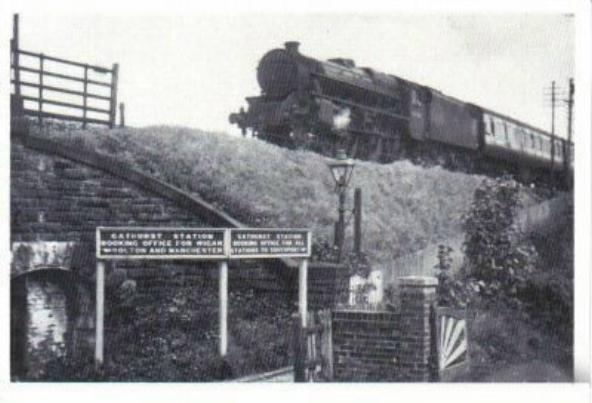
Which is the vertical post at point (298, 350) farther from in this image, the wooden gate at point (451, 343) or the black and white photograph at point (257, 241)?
the wooden gate at point (451, 343)

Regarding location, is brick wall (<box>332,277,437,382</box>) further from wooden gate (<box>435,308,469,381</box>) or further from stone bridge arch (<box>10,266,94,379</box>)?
stone bridge arch (<box>10,266,94,379</box>)

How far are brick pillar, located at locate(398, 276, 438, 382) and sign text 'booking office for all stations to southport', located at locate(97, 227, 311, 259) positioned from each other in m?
1.49

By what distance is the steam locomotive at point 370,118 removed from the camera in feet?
54.4

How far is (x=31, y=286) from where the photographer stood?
841 centimetres

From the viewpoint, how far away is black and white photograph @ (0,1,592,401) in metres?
7.95

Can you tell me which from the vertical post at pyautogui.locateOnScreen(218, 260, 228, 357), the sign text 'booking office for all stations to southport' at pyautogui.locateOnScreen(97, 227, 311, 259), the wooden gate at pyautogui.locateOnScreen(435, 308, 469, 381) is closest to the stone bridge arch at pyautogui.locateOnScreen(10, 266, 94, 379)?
the sign text 'booking office for all stations to southport' at pyautogui.locateOnScreen(97, 227, 311, 259)

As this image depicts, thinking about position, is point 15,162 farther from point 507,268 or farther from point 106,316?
point 507,268

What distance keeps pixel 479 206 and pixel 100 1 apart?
691cm

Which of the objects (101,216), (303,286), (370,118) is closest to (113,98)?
(101,216)

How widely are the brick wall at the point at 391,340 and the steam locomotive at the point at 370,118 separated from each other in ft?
24.4

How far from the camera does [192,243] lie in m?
8.04

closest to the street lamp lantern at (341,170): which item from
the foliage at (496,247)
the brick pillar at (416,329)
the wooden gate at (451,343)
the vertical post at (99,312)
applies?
the brick pillar at (416,329)

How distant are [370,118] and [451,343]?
34.1 ft
